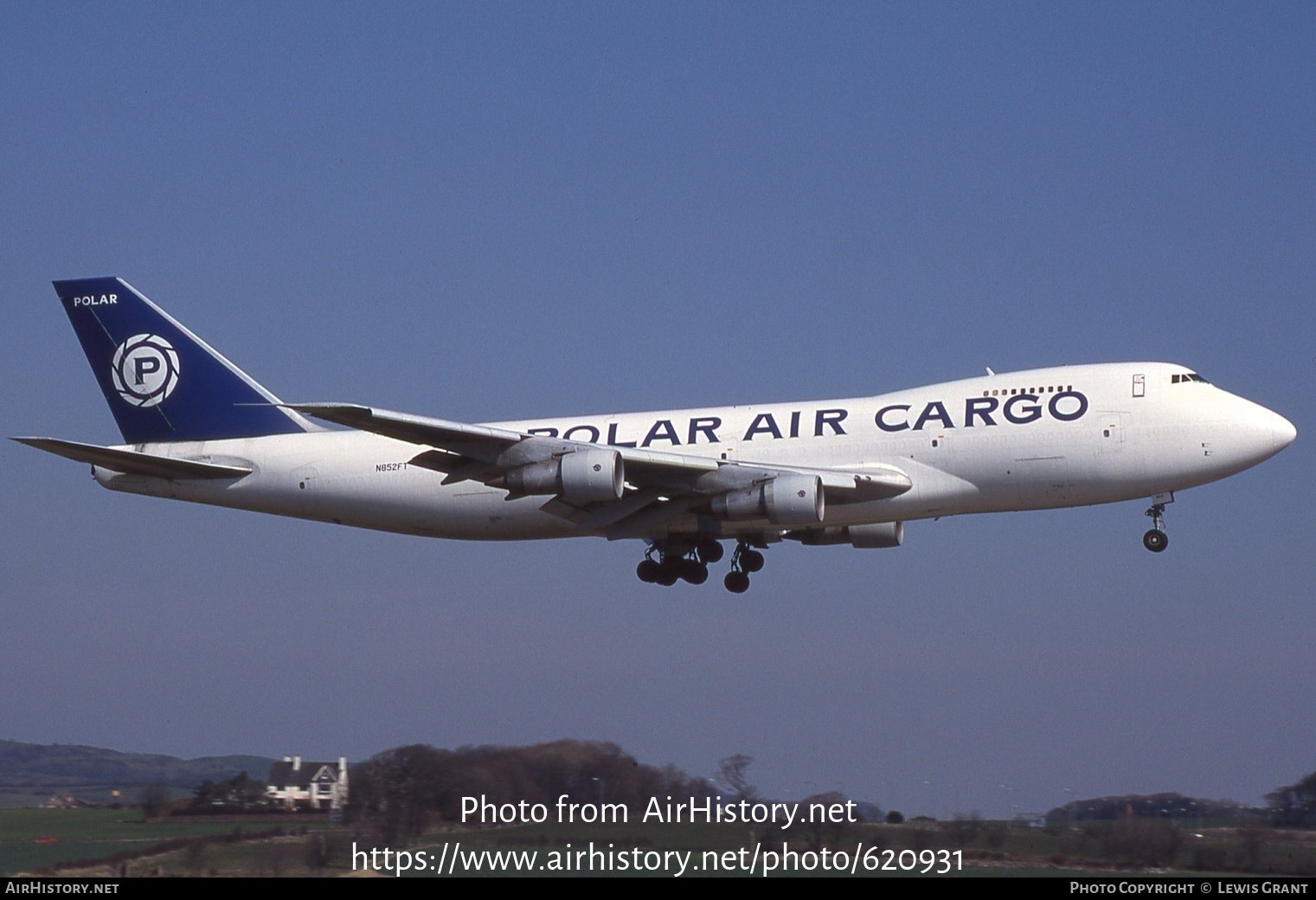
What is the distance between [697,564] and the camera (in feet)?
142

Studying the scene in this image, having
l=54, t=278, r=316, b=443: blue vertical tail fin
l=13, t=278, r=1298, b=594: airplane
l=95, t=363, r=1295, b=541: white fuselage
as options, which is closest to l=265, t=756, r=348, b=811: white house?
l=13, t=278, r=1298, b=594: airplane

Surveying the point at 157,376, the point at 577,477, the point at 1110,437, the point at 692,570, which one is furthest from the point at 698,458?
the point at 157,376

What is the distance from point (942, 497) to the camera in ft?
124

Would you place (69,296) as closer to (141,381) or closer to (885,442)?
(141,381)

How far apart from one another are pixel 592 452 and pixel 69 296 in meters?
17.5

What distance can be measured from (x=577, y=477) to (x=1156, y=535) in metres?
13.7

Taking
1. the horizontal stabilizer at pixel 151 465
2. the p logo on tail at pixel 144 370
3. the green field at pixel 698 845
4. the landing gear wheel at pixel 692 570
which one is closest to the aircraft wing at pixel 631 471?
the landing gear wheel at pixel 692 570

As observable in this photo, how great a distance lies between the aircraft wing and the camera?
36469mm

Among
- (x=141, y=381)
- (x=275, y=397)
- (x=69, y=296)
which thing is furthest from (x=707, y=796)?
(x=69, y=296)

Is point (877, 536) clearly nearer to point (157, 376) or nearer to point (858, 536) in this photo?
point (858, 536)

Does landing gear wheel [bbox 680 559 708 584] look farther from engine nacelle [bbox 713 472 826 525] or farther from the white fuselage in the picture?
engine nacelle [bbox 713 472 826 525]

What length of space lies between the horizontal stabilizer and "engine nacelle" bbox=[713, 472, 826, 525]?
13.4m
